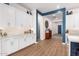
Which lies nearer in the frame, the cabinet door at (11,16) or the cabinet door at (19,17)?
the cabinet door at (11,16)

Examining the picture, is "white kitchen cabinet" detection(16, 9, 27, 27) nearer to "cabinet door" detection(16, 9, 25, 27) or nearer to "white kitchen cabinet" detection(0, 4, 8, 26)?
"cabinet door" detection(16, 9, 25, 27)

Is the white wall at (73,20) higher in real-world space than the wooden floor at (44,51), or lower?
higher

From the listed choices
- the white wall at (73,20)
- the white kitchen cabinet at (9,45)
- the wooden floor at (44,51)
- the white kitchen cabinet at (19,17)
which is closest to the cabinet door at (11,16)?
the white kitchen cabinet at (19,17)

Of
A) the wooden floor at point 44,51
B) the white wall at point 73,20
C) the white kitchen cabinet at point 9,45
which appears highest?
the white wall at point 73,20

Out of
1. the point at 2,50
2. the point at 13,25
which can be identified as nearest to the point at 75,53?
the point at 2,50

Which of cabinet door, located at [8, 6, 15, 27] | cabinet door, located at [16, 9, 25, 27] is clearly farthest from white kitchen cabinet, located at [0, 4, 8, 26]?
cabinet door, located at [16, 9, 25, 27]

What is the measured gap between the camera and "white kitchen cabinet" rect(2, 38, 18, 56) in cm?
361

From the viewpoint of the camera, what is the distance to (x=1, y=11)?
379cm

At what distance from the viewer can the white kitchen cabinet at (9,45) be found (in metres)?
3.61

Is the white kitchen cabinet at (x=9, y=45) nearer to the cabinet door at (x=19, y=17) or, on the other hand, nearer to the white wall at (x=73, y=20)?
the cabinet door at (x=19, y=17)

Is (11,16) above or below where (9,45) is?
above

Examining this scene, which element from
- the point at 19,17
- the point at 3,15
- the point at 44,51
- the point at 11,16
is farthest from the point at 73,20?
the point at 3,15

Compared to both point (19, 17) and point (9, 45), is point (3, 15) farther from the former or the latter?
point (19, 17)

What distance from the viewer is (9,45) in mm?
3883
